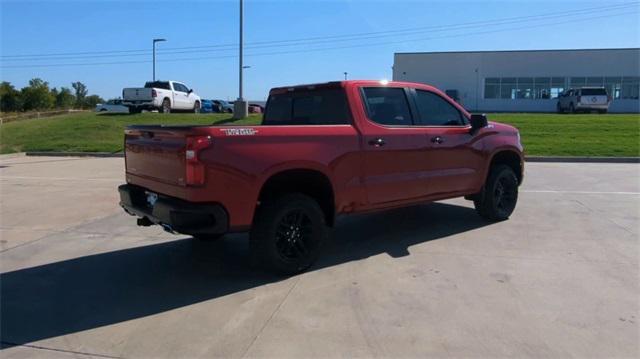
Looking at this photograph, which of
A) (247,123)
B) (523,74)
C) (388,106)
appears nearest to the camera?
(388,106)

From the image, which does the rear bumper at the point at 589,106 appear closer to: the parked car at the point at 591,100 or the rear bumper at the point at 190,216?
the parked car at the point at 591,100

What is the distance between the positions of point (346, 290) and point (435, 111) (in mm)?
2909

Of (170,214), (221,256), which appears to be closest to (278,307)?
(170,214)

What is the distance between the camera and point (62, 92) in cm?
8200

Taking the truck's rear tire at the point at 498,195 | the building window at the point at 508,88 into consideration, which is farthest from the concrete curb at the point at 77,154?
the building window at the point at 508,88

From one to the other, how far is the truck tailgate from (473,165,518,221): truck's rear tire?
4.46 meters

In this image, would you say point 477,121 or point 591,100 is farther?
point 591,100

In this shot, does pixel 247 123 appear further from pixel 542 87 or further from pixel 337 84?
pixel 542 87

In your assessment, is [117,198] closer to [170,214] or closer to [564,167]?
[170,214]

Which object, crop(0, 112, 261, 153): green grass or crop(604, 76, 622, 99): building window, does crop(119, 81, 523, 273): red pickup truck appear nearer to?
crop(0, 112, 261, 153): green grass

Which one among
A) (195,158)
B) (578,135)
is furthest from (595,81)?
(195,158)

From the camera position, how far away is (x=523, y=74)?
2156 inches

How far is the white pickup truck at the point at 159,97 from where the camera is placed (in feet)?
85.8

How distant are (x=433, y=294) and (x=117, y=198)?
683 cm
